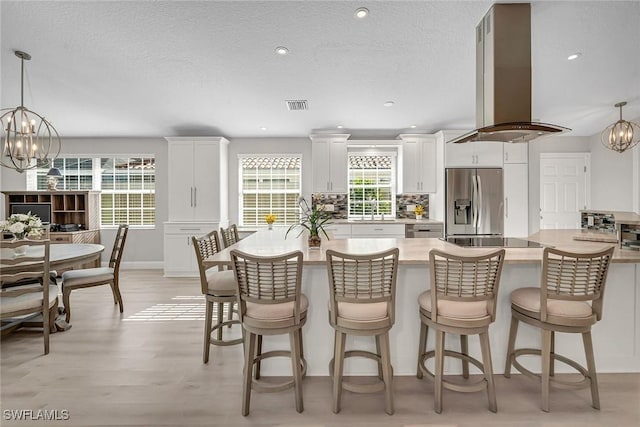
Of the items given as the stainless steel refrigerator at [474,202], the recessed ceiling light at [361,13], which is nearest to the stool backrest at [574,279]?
the recessed ceiling light at [361,13]

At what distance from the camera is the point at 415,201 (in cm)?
605

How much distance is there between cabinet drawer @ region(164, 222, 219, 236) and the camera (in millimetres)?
5445

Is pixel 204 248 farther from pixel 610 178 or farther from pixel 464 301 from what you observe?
pixel 610 178

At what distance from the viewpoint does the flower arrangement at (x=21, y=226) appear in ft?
9.66

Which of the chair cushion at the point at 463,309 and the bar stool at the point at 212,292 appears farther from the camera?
the bar stool at the point at 212,292

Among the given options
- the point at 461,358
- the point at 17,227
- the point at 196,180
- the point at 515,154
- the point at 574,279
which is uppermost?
the point at 515,154

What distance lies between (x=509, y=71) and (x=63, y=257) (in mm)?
4111

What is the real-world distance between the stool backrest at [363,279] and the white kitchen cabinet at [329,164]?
3826 millimetres

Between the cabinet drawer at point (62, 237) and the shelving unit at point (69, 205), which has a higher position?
the shelving unit at point (69, 205)

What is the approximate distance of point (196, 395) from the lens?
2154mm

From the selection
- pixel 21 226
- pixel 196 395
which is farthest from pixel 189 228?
pixel 196 395

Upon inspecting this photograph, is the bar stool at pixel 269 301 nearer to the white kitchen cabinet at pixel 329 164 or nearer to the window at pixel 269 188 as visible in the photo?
the white kitchen cabinet at pixel 329 164

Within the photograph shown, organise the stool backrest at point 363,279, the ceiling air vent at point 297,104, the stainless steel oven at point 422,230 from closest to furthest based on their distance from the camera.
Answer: the stool backrest at point 363,279
the ceiling air vent at point 297,104
the stainless steel oven at point 422,230

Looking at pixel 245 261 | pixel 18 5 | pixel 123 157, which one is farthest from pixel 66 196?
pixel 245 261
